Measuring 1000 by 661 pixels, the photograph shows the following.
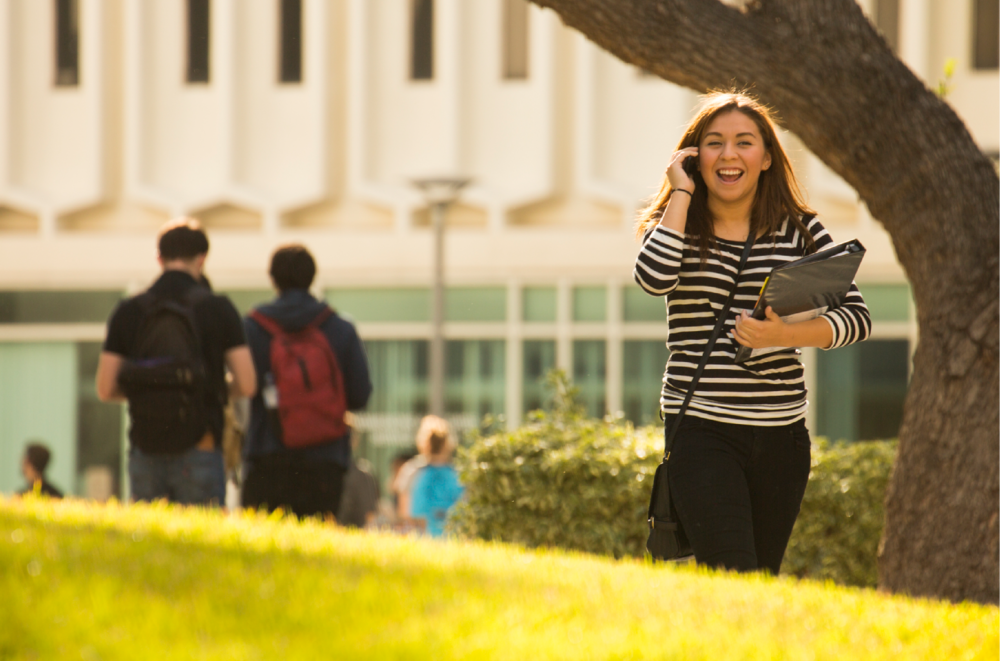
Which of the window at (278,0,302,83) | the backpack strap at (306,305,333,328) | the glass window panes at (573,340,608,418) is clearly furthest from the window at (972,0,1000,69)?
the backpack strap at (306,305,333,328)

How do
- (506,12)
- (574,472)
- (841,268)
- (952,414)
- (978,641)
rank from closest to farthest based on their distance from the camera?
(978,641) → (841,268) → (952,414) → (574,472) → (506,12)

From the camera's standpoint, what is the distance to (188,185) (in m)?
18.3

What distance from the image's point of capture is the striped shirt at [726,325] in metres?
3.95

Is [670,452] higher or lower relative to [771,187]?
lower

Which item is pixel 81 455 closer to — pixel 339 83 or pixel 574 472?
pixel 339 83

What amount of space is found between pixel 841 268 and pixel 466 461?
3.54 meters

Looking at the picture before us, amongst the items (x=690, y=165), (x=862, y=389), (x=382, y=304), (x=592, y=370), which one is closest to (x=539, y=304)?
(x=592, y=370)

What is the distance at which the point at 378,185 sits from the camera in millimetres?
17797

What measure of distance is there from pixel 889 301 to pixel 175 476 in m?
12.9

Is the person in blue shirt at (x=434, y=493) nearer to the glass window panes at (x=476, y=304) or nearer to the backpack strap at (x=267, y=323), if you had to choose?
the backpack strap at (x=267, y=323)

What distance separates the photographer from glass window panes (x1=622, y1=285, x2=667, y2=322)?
57.8ft

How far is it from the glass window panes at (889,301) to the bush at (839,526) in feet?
34.6

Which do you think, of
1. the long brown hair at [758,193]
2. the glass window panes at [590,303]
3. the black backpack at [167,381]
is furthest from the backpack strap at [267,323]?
the glass window panes at [590,303]

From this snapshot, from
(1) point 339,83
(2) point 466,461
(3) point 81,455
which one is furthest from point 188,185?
(2) point 466,461
